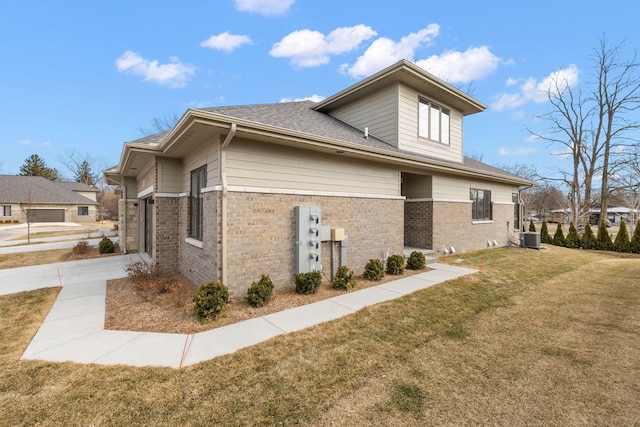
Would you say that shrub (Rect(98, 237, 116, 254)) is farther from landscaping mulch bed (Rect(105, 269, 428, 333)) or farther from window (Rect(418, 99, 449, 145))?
window (Rect(418, 99, 449, 145))

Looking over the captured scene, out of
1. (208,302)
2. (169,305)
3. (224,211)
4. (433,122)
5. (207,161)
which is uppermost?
(433,122)

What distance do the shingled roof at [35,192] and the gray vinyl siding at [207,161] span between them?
38.2 meters

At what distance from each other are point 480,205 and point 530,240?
3519mm

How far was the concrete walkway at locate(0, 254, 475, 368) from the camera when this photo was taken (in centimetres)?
Result: 372

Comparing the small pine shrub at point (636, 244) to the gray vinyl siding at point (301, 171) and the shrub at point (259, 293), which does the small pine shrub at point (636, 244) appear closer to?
the gray vinyl siding at point (301, 171)

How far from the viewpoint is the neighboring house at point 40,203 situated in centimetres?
3322

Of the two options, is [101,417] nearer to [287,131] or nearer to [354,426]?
[354,426]

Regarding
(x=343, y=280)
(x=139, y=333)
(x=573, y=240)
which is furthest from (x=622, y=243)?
(x=139, y=333)

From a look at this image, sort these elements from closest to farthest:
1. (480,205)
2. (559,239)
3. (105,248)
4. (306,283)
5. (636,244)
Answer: (306,283), (105,248), (480,205), (636,244), (559,239)

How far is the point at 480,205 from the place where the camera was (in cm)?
1299

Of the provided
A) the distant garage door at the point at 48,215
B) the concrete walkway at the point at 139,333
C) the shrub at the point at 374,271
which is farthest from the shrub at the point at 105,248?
the distant garage door at the point at 48,215

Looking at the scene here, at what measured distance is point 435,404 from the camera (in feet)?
9.48

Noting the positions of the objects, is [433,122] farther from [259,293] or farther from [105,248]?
[105,248]

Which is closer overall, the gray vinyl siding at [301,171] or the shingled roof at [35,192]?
the gray vinyl siding at [301,171]
